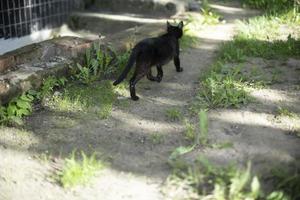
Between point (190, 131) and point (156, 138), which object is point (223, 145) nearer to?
point (190, 131)

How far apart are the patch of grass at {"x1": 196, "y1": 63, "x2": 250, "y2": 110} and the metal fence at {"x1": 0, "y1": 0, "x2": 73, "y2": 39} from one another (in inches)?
133

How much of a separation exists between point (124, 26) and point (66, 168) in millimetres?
4734

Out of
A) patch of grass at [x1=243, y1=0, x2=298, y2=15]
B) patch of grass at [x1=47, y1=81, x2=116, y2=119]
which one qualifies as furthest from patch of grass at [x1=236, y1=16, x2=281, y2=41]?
patch of grass at [x1=47, y1=81, x2=116, y2=119]

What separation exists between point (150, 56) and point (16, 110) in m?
1.61

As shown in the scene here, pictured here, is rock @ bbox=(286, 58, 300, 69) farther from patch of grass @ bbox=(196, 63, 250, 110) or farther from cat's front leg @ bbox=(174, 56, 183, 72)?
cat's front leg @ bbox=(174, 56, 183, 72)

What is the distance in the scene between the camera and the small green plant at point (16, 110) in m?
4.72

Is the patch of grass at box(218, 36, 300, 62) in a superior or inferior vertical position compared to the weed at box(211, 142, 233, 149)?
superior

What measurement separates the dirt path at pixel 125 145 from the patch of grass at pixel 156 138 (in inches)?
1.2

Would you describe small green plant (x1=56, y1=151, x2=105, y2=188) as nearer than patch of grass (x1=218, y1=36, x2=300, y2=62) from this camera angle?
Yes

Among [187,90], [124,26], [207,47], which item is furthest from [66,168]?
[124,26]

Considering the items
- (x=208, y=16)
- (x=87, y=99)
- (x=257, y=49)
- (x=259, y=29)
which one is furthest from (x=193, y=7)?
(x=87, y=99)

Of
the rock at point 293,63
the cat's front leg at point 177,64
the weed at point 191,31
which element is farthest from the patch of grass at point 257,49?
the cat's front leg at point 177,64

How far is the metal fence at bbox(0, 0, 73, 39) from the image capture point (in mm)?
7461

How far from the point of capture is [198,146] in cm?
433
